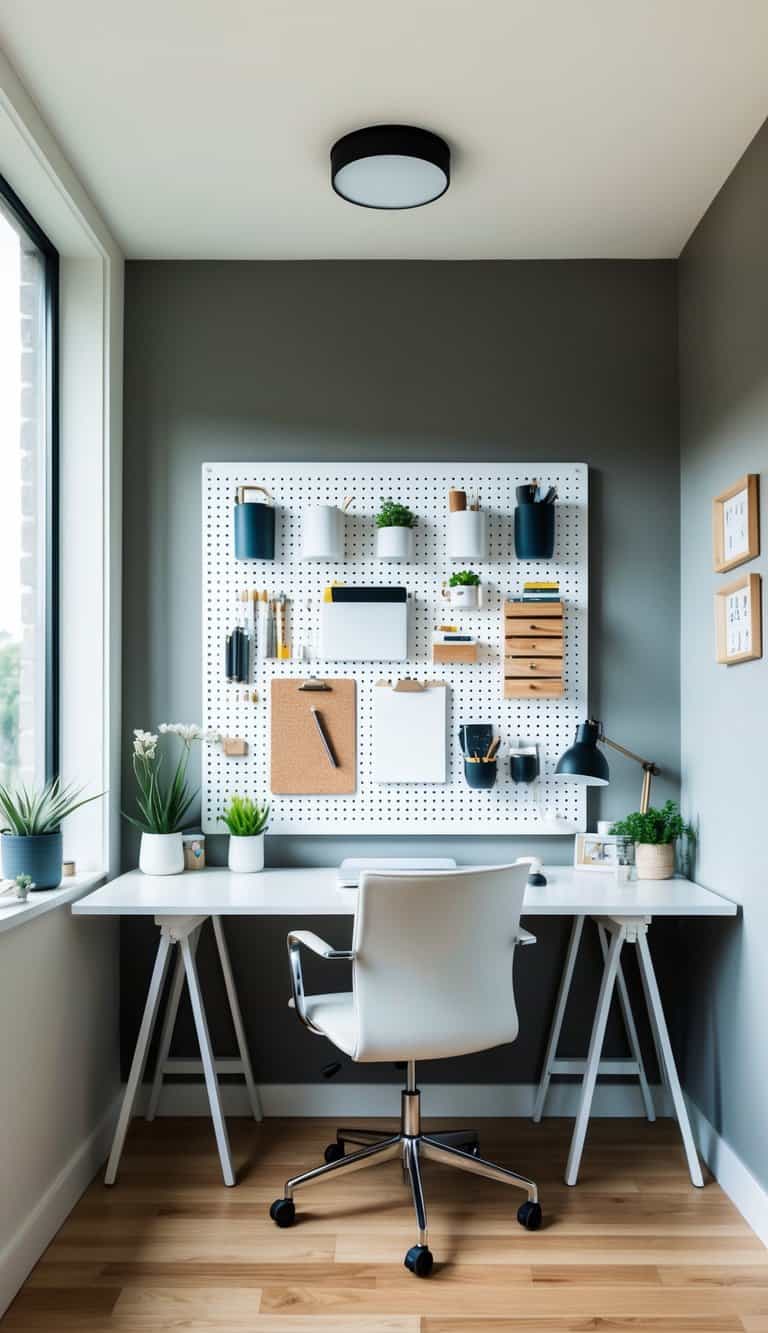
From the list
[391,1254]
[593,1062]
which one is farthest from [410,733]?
[391,1254]

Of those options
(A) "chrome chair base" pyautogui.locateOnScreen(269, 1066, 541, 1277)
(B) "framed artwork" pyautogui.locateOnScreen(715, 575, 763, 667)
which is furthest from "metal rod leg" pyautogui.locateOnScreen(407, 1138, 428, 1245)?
(B) "framed artwork" pyautogui.locateOnScreen(715, 575, 763, 667)

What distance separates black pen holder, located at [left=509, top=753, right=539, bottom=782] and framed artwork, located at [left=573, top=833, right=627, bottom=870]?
230mm

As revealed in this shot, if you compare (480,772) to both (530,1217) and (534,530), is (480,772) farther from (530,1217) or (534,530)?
(530,1217)

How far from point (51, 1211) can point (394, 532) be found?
199 cm

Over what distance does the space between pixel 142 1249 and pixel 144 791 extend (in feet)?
3.99

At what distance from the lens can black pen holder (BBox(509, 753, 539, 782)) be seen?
308cm

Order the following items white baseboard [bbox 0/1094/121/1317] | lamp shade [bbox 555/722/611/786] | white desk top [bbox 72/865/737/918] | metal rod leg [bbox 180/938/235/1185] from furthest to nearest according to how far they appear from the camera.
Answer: lamp shade [bbox 555/722/611/786], metal rod leg [bbox 180/938/235/1185], white desk top [bbox 72/865/737/918], white baseboard [bbox 0/1094/121/1317]

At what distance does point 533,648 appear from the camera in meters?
3.13

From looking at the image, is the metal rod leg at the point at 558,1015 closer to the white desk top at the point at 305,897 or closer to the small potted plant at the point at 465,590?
the white desk top at the point at 305,897

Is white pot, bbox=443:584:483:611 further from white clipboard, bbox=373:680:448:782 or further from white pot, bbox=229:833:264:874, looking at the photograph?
white pot, bbox=229:833:264:874

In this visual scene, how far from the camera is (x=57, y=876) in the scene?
2596mm

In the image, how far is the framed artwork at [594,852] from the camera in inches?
120

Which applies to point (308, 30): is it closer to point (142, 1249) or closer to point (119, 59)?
point (119, 59)

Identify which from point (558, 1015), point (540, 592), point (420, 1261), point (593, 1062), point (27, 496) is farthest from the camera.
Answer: point (540, 592)
